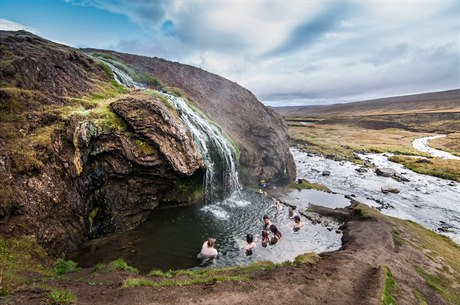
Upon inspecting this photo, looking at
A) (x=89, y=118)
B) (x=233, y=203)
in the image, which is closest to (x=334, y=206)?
(x=233, y=203)

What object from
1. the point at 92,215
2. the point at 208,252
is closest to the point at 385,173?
the point at 208,252

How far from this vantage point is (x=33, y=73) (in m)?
31.0

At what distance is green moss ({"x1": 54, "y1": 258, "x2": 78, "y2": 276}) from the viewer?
1895 cm

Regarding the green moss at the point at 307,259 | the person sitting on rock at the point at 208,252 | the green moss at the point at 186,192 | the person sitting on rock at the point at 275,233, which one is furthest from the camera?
the green moss at the point at 186,192

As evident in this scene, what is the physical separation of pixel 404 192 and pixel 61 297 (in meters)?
64.9

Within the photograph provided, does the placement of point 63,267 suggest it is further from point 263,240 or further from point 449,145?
point 449,145

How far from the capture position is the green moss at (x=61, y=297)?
1322cm

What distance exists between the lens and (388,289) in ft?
64.4

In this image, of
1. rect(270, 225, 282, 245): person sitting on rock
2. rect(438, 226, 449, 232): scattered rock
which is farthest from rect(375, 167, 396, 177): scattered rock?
rect(270, 225, 282, 245): person sitting on rock

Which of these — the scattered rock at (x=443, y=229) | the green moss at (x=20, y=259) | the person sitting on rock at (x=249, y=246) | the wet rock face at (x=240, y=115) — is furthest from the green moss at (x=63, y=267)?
the scattered rock at (x=443, y=229)

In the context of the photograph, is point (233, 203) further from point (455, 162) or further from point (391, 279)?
point (455, 162)

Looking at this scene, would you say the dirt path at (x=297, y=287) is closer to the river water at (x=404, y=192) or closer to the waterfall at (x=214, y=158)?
the waterfall at (x=214, y=158)

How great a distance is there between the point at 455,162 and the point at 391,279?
92177 mm

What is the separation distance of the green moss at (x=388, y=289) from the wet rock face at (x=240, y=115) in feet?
95.0
